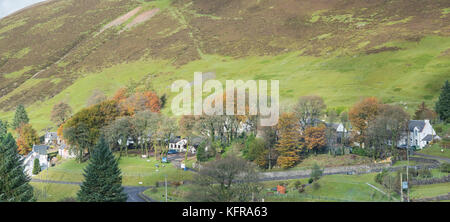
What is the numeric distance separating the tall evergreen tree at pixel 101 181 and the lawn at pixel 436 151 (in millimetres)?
52612

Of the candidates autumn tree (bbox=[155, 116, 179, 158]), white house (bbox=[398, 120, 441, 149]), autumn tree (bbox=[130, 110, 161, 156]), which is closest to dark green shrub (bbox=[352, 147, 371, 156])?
white house (bbox=[398, 120, 441, 149])

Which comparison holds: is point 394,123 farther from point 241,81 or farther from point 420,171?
point 241,81

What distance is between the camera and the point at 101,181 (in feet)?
163

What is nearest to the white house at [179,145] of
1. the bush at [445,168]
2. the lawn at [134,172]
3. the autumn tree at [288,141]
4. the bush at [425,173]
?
the lawn at [134,172]

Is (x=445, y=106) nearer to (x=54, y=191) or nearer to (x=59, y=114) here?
(x=54, y=191)

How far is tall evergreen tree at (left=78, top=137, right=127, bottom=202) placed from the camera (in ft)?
159

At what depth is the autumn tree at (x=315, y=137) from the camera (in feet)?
254

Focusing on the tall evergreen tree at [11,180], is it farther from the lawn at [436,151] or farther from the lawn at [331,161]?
the lawn at [436,151]

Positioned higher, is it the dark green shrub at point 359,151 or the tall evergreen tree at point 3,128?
the tall evergreen tree at point 3,128

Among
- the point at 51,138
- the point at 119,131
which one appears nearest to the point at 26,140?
the point at 51,138

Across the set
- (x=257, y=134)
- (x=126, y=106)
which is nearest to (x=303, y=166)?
(x=257, y=134)

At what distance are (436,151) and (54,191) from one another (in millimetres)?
65438
